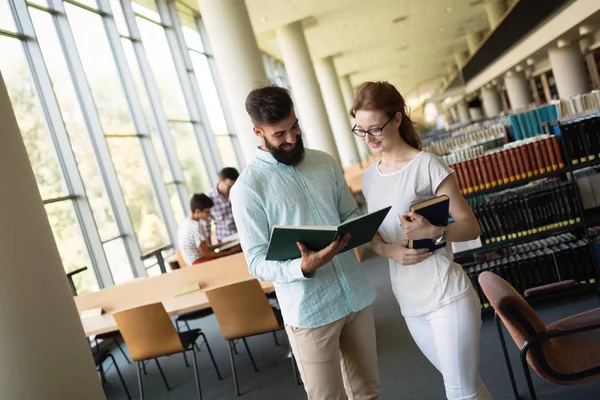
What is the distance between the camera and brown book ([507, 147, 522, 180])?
4.57 metres

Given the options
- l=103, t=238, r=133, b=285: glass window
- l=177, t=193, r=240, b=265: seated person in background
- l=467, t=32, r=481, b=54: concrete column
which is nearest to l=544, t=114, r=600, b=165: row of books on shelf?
l=177, t=193, r=240, b=265: seated person in background

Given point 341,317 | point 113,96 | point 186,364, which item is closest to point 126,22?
point 113,96

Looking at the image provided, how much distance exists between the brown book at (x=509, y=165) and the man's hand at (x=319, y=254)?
297 cm

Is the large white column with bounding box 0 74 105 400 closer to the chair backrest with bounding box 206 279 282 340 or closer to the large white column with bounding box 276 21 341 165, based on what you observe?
the chair backrest with bounding box 206 279 282 340

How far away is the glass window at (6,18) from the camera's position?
6.65 meters

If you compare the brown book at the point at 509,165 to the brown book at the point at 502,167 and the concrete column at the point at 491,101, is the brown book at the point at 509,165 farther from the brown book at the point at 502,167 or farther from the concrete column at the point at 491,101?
the concrete column at the point at 491,101

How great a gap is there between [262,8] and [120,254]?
23.9 ft

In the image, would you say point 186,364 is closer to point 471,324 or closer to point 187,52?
point 471,324

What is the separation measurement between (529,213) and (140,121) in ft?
20.8

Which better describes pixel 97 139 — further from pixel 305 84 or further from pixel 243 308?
pixel 305 84

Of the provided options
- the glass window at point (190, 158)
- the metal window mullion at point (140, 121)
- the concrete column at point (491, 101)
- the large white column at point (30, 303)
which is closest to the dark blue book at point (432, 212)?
the large white column at point (30, 303)

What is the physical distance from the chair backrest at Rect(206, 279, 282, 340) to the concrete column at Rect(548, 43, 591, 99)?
12.5 m

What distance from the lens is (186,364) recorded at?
5695mm

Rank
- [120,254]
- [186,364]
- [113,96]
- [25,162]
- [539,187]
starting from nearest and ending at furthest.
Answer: [25,162] < [539,187] < [186,364] < [120,254] < [113,96]
